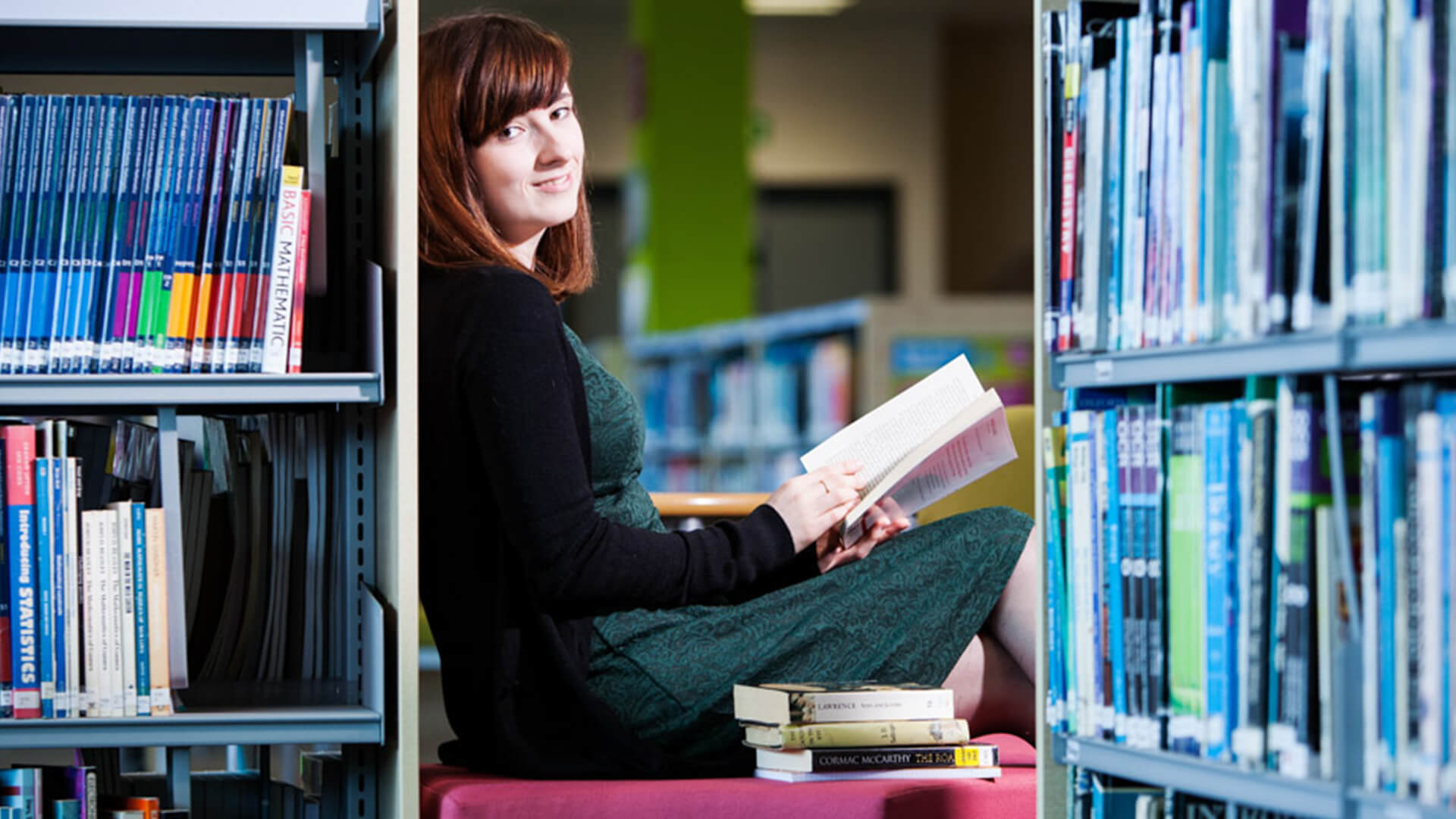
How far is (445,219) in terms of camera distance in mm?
1876

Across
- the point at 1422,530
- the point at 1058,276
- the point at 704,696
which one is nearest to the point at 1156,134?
the point at 1058,276

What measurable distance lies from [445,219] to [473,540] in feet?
1.20

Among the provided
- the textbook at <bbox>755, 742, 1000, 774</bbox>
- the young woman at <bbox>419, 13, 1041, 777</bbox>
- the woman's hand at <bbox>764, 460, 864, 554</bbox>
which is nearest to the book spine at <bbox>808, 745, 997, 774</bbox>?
the textbook at <bbox>755, 742, 1000, 774</bbox>

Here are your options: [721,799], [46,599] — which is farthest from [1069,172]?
[46,599]

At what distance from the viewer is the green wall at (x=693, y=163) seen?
25.3 ft

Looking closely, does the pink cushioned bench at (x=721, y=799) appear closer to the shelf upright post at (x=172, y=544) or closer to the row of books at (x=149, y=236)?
the shelf upright post at (x=172, y=544)

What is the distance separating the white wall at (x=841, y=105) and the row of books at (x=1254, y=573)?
8.89 meters

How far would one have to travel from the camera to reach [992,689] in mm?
2045

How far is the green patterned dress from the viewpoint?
1.87 metres

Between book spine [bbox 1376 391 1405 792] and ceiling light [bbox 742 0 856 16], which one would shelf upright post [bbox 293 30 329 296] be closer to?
book spine [bbox 1376 391 1405 792]

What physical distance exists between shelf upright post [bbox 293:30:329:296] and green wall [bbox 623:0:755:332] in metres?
5.83

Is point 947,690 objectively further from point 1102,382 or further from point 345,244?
point 345,244

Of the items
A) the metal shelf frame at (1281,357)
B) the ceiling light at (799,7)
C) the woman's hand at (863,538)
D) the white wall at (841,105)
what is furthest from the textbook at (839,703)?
the white wall at (841,105)

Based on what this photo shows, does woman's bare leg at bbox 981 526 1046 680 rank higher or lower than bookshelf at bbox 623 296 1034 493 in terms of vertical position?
lower
